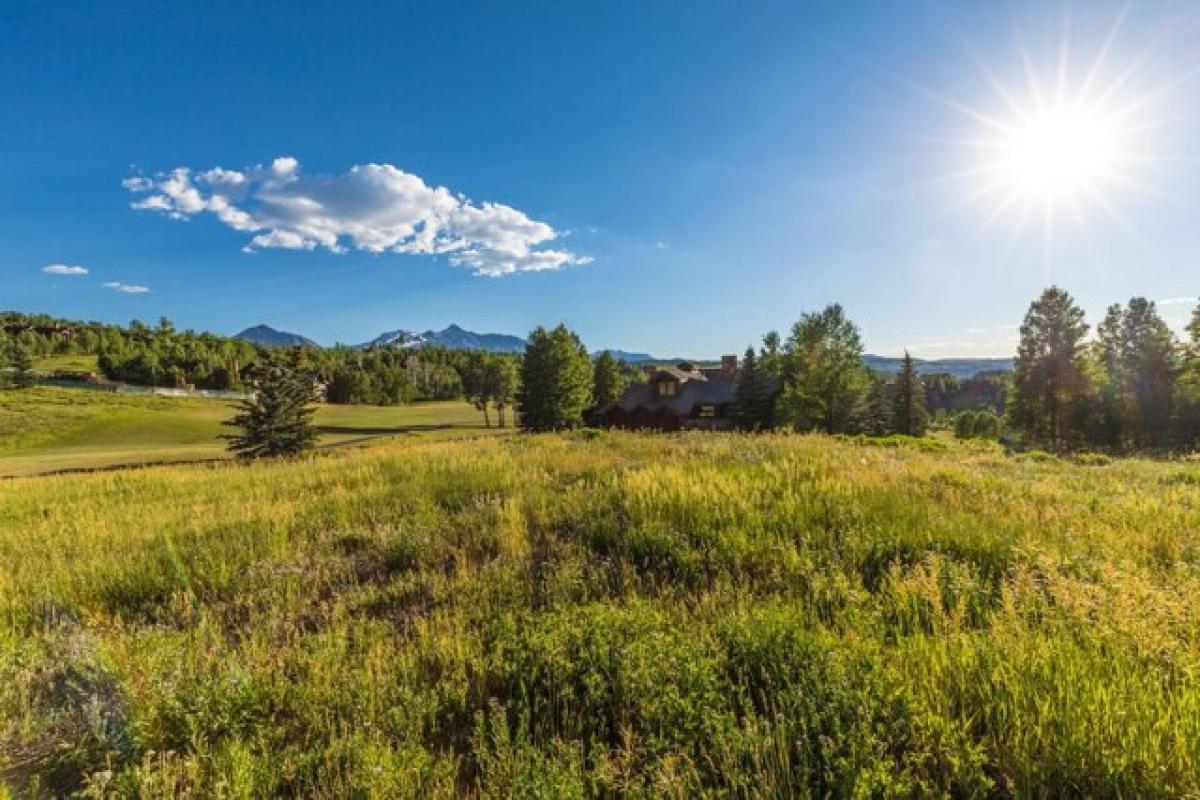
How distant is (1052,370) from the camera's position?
4103 cm

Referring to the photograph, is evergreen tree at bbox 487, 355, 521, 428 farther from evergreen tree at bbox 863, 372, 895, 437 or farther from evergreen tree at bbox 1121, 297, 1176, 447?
evergreen tree at bbox 1121, 297, 1176, 447

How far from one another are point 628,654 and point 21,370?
119 meters

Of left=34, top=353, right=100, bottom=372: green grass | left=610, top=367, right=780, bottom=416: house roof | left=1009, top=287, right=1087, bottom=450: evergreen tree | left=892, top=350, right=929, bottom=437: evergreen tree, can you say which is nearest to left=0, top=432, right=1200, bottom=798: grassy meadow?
left=610, top=367, right=780, bottom=416: house roof

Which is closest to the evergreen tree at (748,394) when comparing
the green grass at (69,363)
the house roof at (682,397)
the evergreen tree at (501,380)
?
the house roof at (682,397)

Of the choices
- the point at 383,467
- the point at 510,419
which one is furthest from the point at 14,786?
the point at 510,419

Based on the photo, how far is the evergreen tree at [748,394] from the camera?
4506 centimetres

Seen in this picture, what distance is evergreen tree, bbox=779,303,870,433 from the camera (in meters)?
42.6

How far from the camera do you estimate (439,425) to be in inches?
2734

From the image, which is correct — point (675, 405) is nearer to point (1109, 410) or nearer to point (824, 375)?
point (824, 375)

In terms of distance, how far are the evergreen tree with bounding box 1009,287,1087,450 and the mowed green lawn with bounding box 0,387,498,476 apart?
5010cm

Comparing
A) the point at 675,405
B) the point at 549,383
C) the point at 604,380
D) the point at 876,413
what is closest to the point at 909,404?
the point at 876,413

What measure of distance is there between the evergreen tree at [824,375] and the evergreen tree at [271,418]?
117 ft

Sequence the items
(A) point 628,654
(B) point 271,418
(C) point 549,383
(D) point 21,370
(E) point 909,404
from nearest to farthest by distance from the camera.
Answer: (A) point 628,654 → (B) point 271,418 → (C) point 549,383 → (E) point 909,404 → (D) point 21,370

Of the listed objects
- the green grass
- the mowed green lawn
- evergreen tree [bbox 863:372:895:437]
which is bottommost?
the mowed green lawn
